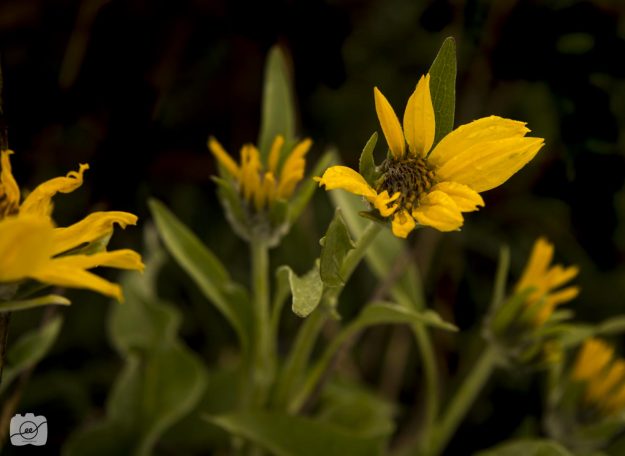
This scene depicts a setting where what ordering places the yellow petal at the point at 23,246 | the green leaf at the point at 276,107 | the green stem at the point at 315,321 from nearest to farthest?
the yellow petal at the point at 23,246
the green stem at the point at 315,321
the green leaf at the point at 276,107

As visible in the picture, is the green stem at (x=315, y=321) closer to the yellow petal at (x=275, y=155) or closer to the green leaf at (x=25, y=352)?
the yellow petal at (x=275, y=155)

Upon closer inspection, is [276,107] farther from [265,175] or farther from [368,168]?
[368,168]

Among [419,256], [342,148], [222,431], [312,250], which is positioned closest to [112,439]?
[222,431]

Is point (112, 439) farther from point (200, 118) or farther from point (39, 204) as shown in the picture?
point (200, 118)

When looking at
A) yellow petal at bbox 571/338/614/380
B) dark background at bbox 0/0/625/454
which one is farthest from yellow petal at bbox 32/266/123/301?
yellow petal at bbox 571/338/614/380

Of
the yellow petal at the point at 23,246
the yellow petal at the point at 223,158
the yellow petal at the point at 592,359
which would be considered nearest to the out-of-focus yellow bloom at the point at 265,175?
the yellow petal at the point at 223,158

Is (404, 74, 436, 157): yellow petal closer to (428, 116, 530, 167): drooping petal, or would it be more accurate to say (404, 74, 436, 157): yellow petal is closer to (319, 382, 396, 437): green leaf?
(428, 116, 530, 167): drooping petal
